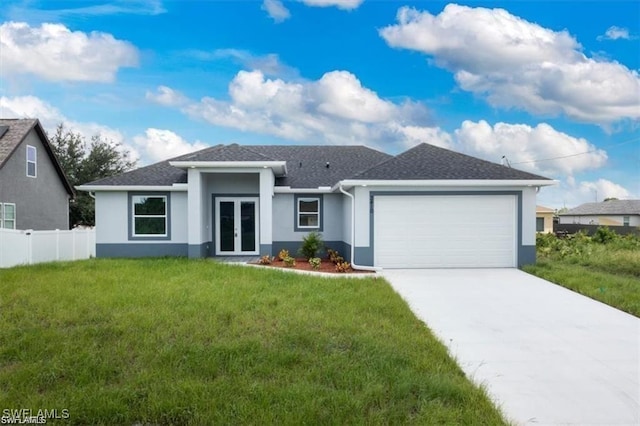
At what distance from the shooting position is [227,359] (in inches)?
183

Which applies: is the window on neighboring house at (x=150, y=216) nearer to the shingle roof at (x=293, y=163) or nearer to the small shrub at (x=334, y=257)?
the shingle roof at (x=293, y=163)

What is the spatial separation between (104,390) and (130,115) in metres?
15.4

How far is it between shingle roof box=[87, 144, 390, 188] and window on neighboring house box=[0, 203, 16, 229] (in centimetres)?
566

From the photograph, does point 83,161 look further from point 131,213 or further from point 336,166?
point 336,166

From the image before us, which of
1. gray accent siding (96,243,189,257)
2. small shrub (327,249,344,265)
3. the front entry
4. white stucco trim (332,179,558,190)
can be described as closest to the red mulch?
small shrub (327,249,344,265)

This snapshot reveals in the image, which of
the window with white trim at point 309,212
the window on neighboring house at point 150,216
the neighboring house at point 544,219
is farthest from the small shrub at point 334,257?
the neighboring house at point 544,219

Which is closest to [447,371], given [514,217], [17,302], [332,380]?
[332,380]

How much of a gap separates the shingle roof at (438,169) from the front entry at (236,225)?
201 inches

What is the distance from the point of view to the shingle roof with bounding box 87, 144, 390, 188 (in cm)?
1382

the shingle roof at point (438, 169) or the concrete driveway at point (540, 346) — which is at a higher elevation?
the shingle roof at point (438, 169)

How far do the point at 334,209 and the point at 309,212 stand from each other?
100cm

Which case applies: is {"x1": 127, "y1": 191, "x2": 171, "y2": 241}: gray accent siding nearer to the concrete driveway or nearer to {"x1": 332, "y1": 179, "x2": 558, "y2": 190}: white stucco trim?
{"x1": 332, "y1": 179, "x2": 558, "y2": 190}: white stucco trim

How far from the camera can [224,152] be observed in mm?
13820

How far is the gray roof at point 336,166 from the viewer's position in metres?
12.5
